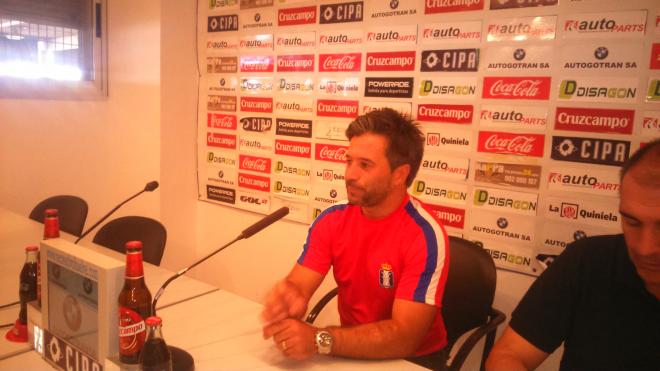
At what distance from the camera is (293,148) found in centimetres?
283

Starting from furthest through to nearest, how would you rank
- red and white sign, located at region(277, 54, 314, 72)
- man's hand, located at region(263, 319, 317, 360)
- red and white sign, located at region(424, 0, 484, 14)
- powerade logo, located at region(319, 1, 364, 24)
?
red and white sign, located at region(277, 54, 314, 72), powerade logo, located at region(319, 1, 364, 24), red and white sign, located at region(424, 0, 484, 14), man's hand, located at region(263, 319, 317, 360)

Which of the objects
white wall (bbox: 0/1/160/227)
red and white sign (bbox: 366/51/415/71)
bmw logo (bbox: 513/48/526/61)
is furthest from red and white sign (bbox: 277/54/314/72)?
bmw logo (bbox: 513/48/526/61)

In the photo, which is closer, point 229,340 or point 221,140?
point 229,340

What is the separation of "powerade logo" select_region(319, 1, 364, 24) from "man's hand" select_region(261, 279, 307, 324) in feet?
5.60

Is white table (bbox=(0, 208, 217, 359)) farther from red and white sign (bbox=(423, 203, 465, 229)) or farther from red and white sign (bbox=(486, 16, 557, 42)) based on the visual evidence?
red and white sign (bbox=(486, 16, 557, 42))

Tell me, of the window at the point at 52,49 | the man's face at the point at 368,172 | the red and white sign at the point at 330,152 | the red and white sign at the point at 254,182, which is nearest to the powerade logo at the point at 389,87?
the red and white sign at the point at 330,152

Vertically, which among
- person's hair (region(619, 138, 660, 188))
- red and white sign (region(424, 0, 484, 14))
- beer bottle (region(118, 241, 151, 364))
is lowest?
beer bottle (region(118, 241, 151, 364))

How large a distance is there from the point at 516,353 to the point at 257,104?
223 centimetres

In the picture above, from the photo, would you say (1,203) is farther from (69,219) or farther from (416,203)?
(416,203)

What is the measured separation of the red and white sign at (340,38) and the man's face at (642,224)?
5.64ft

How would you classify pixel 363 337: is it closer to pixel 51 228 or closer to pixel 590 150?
pixel 51 228

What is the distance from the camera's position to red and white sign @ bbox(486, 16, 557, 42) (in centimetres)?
193

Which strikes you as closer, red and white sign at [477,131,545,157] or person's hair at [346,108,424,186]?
person's hair at [346,108,424,186]

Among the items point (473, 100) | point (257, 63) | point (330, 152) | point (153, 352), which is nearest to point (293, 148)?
point (330, 152)
